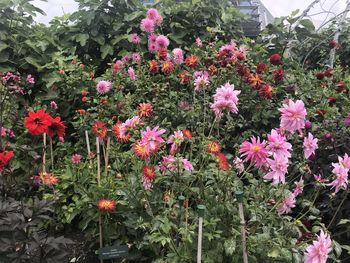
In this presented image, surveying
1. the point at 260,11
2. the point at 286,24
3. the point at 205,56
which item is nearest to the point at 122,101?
the point at 205,56

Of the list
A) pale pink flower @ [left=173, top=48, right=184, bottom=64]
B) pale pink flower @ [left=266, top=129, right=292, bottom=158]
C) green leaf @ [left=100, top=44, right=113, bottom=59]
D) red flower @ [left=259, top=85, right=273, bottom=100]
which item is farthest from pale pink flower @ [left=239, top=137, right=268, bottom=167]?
green leaf @ [left=100, top=44, right=113, bottom=59]

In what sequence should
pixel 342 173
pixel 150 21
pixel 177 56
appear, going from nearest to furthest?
pixel 342 173 → pixel 177 56 → pixel 150 21

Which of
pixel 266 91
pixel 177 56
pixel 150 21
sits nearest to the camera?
pixel 266 91

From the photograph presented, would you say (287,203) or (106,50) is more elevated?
(106,50)

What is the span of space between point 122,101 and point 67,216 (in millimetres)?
904

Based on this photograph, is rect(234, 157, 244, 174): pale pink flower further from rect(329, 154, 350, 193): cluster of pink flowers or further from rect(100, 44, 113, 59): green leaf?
rect(100, 44, 113, 59): green leaf

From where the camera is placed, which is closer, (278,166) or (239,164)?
(278,166)

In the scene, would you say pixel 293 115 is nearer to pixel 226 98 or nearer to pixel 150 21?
pixel 226 98

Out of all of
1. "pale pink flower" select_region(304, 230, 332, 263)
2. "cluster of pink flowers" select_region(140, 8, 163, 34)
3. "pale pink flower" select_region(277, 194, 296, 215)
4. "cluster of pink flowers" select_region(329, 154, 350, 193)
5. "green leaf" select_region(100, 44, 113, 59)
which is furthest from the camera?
"green leaf" select_region(100, 44, 113, 59)

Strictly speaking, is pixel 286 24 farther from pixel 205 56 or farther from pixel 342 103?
pixel 205 56

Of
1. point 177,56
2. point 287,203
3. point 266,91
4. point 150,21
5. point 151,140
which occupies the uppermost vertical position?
point 150,21

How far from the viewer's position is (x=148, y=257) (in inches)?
79.0

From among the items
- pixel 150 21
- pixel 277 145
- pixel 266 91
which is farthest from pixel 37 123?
pixel 150 21

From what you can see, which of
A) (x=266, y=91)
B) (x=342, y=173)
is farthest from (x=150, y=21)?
(x=342, y=173)
